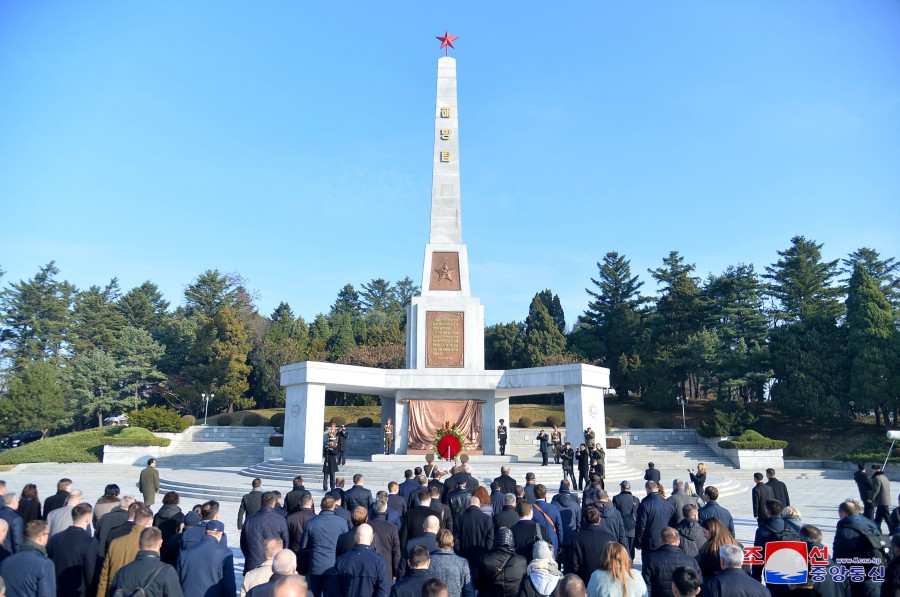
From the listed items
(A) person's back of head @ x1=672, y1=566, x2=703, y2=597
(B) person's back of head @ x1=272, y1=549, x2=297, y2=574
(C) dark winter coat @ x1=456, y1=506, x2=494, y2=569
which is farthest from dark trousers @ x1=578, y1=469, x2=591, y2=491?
(B) person's back of head @ x1=272, y1=549, x2=297, y2=574

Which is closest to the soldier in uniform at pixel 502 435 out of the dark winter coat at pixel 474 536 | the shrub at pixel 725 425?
the shrub at pixel 725 425

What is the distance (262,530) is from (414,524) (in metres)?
1.57

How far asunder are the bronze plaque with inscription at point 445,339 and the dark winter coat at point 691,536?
1826 centimetres

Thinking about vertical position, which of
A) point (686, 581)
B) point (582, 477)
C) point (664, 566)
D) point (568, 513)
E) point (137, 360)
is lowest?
point (582, 477)

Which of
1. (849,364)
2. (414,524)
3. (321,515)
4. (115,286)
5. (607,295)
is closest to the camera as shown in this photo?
(321,515)

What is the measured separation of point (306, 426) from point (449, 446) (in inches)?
199

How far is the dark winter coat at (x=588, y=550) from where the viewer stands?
17.5ft

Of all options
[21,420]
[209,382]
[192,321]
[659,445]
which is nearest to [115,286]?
[192,321]

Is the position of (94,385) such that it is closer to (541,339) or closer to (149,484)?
(541,339)

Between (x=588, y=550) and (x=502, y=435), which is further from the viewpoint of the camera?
(x=502, y=435)

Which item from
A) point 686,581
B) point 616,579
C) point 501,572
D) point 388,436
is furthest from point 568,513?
point 388,436

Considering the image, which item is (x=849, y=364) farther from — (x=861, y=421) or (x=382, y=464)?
(x=382, y=464)

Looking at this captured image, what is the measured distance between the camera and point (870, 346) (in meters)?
30.6

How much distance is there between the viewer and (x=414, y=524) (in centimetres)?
654
